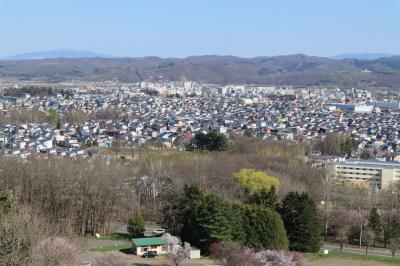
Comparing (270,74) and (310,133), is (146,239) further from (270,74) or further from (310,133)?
(270,74)

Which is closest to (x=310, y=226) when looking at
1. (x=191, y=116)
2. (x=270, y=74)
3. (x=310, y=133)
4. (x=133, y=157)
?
(x=133, y=157)

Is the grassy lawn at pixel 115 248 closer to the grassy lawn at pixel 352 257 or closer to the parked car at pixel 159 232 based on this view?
the parked car at pixel 159 232

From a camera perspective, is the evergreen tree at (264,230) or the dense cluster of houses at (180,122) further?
the dense cluster of houses at (180,122)

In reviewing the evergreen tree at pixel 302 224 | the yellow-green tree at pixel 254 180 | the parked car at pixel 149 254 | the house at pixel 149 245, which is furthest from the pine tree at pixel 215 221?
the yellow-green tree at pixel 254 180

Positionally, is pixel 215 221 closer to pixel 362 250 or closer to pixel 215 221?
pixel 215 221

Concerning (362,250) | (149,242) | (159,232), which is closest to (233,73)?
(362,250)
